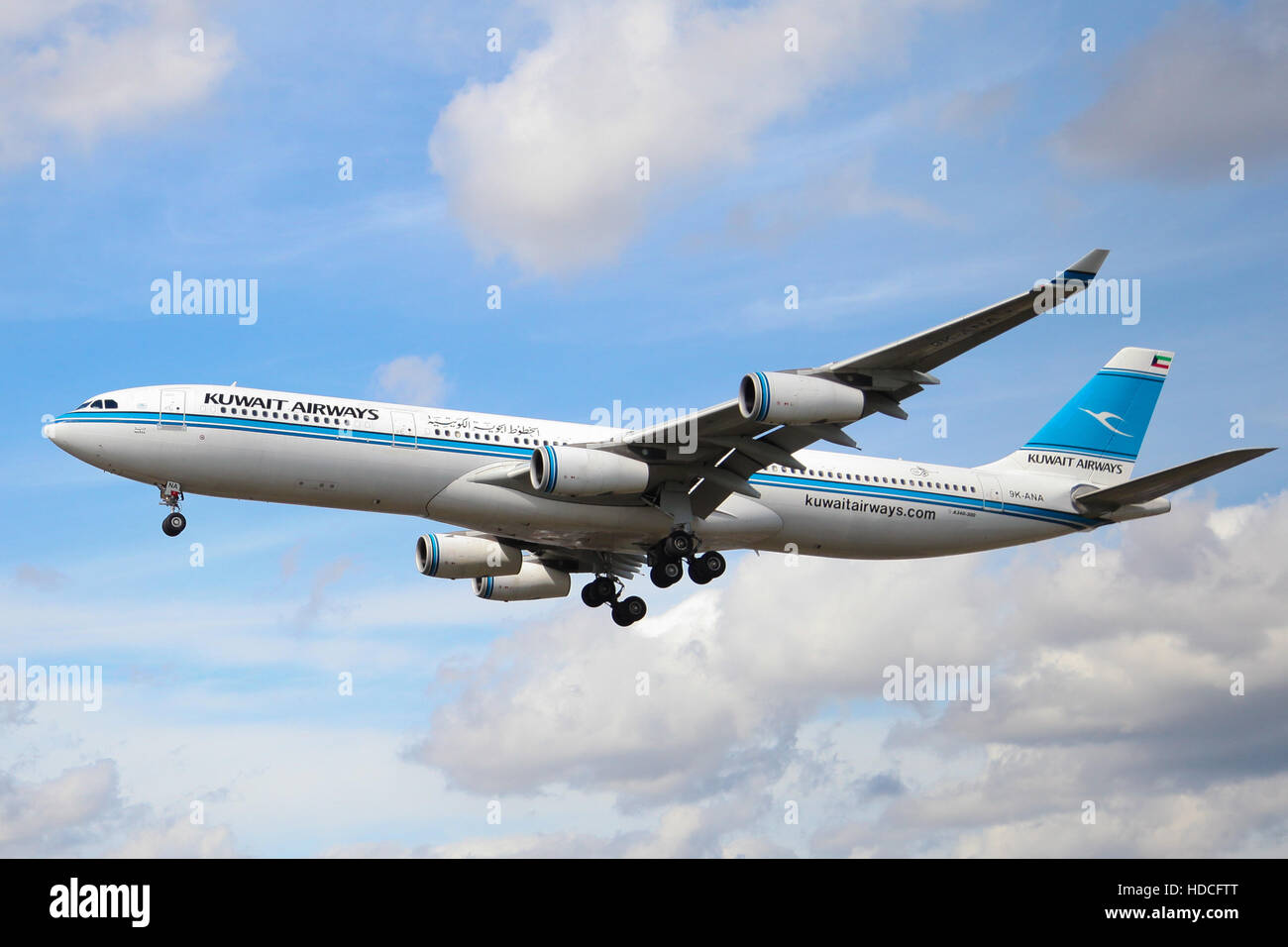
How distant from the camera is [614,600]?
45.3 metres

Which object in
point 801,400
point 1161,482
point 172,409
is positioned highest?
point 172,409

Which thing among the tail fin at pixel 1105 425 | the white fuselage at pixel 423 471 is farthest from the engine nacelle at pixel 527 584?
the tail fin at pixel 1105 425

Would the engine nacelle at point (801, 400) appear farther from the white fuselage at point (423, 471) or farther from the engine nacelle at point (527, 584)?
the engine nacelle at point (527, 584)

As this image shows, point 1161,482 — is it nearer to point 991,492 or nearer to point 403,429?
point 991,492

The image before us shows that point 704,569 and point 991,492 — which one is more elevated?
point 991,492

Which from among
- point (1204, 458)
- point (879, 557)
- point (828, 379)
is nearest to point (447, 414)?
point (828, 379)

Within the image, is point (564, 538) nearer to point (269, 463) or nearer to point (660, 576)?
point (660, 576)

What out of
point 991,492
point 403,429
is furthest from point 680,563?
point 991,492

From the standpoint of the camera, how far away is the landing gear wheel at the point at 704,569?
1581 inches

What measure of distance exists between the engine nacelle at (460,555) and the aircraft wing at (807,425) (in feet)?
22.6

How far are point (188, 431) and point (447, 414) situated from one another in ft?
22.2

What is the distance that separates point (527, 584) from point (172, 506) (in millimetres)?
13319

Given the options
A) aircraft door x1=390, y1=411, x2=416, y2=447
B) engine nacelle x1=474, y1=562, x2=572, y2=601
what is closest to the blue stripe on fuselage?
aircraft door x1=390, y1=411, x2=416, y2=447

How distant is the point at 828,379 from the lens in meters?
34.5
